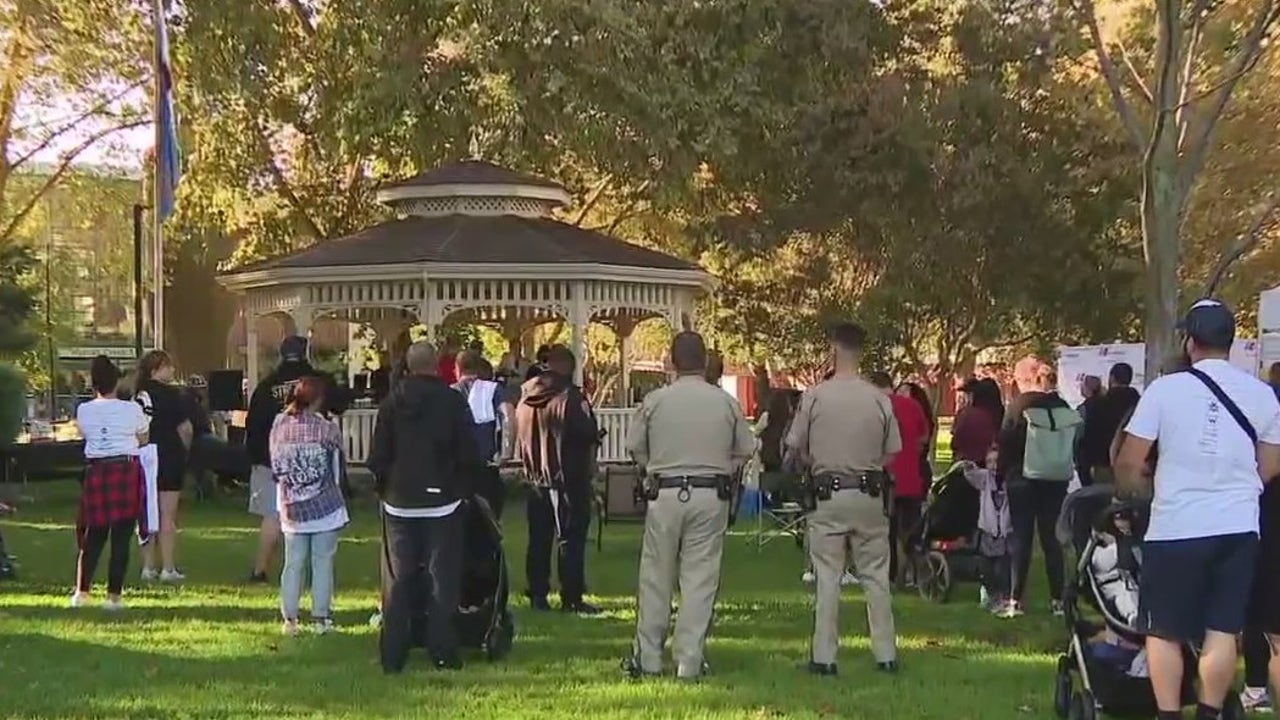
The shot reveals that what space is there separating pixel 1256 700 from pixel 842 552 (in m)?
2.17

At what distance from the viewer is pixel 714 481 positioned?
27.8 feet

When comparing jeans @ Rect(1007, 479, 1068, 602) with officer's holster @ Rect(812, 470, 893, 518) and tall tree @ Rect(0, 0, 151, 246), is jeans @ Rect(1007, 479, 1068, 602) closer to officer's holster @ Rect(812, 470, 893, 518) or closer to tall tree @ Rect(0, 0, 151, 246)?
officer's holster @ Rect(812, 470, 893, 518)

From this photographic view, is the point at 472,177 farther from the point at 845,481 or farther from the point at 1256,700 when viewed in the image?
the point at 1256,700

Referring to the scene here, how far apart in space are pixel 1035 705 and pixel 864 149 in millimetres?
17657

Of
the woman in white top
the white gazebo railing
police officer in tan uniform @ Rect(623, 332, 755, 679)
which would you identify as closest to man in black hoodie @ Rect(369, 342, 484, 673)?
police officer in tan uniform @ Rect(623, 332, 755, 679)

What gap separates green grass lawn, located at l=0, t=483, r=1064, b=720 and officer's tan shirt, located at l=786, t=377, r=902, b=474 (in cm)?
116

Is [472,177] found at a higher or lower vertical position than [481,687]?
higher

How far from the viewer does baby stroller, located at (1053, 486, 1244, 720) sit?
7.24m

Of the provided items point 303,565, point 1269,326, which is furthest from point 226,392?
point 303,565

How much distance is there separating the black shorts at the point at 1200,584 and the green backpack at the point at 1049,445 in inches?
164

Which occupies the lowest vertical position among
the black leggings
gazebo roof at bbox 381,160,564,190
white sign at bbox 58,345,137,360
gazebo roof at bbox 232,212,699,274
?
the black leggings

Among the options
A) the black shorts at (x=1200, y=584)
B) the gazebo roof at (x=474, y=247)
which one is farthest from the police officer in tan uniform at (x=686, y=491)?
the gazebo roof at (x=474, y=247)

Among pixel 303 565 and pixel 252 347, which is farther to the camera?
pixel 252 347

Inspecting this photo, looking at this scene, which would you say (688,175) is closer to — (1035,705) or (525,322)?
(525,322)
